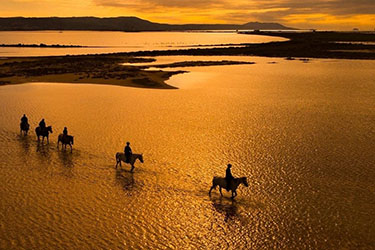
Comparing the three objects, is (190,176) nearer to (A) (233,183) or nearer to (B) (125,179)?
(A) (233,183)

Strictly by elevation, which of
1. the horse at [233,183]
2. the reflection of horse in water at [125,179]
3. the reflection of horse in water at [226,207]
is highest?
the horse at [233,183]

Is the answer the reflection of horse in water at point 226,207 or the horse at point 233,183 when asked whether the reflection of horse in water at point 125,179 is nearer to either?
the horse at point 233,183

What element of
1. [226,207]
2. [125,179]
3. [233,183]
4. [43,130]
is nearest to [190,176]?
[233,183]

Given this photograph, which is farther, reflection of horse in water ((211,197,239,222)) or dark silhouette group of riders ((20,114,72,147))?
dark silhouette group of riders ((20,114,72,147))

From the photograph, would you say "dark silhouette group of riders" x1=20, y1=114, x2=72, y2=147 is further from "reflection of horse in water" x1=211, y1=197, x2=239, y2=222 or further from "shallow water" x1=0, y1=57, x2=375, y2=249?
"reflection of horse in water" x1=211, y1=197, x2=239, y2=222

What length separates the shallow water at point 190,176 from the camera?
16.0 meters

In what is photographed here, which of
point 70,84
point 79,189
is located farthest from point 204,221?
point 70,84

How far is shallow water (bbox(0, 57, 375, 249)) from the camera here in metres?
16.0

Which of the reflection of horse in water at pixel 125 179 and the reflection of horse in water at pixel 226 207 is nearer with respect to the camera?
the reflection of horse in water at pixel 226 207

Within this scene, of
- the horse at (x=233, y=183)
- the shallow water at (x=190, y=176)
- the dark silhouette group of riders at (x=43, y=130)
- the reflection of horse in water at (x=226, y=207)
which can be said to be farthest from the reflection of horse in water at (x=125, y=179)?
the dark silhouette group of riders at (x=43, y=130)

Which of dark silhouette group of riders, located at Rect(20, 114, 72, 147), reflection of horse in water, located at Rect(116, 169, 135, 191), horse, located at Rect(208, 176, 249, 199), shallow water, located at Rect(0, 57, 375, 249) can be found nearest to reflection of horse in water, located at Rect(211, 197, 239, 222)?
shallow water, located at Rect(0, 57, 375, 249)

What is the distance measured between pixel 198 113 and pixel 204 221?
22.7 metres

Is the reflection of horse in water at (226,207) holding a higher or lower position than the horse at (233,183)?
lower

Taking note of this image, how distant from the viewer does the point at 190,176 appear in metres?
22.2
